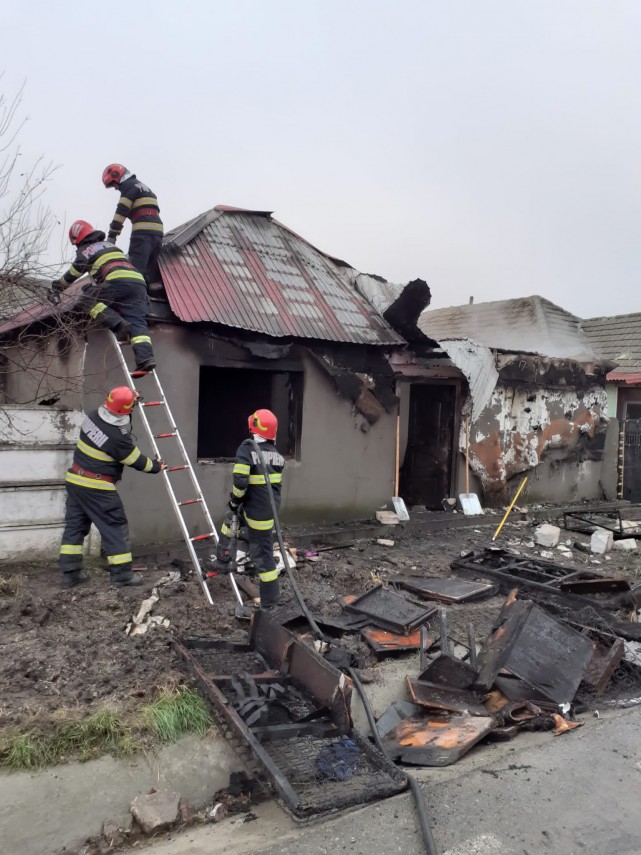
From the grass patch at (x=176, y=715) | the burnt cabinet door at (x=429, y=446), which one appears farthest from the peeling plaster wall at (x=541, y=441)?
the grass patch at (x=176, y=715)

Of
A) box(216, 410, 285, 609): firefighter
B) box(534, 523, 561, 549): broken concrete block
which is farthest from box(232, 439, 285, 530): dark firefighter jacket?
box(534, 523, 561, 549): broken concrete block

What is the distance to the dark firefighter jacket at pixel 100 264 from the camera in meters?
5.89

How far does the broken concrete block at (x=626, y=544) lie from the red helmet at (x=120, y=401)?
6595 mm

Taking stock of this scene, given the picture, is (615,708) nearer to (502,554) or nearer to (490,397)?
(502,554)

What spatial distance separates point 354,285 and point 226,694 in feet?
22.8

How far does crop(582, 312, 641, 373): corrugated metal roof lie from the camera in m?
14.0

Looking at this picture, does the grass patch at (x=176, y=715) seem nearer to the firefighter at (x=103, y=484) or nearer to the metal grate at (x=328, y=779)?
the metal grate at (x=328, y=779)

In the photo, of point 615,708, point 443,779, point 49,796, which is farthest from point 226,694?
point 615,708

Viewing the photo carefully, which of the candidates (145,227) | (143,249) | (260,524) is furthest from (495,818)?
(145,227)

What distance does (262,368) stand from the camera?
24.2ft

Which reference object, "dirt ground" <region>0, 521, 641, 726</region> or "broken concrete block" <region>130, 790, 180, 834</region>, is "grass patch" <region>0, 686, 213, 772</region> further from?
"broken concrete block" <region>130, 790, 180, 834</region>

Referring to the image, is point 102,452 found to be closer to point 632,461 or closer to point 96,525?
point 96,525

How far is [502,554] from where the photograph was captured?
23.4 feet

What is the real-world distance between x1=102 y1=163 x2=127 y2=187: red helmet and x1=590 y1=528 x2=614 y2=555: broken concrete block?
736 centimetres
